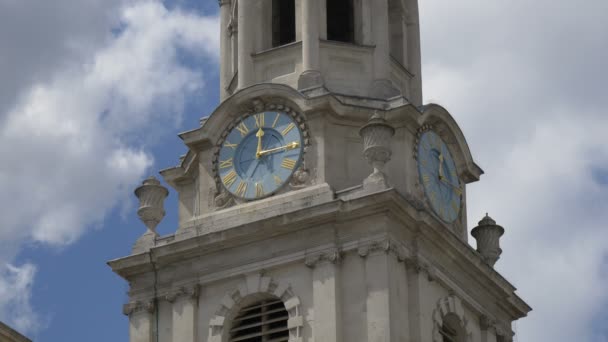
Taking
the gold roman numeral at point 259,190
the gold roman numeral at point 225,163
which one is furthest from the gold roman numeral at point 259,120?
the gold roman numeral at point 259,190

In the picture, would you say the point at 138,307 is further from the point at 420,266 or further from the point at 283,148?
the point at 420,266

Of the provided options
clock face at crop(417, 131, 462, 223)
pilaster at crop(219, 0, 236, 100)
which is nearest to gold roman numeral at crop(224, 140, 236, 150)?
pilaster at crop(219, 0, 236, 100)

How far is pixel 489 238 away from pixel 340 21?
601 cm

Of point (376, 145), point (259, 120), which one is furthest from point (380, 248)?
point (259, 120)

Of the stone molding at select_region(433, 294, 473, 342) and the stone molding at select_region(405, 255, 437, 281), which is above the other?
the stone molding at select_region(405, 255, 437, 281)

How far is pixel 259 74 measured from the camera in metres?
54.1

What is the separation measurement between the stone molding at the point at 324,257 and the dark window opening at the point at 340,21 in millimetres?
6285

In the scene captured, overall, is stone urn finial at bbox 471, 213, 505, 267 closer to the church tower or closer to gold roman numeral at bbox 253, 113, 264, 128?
the church tower

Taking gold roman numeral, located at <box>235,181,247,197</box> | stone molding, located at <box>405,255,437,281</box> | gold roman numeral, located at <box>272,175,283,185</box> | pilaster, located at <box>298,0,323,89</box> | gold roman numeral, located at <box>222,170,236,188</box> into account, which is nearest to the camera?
stone molding, located at <box>405,255,437,281</box>

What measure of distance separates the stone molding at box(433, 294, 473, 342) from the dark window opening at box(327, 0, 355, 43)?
22.2ft

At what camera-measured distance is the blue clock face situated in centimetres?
5212

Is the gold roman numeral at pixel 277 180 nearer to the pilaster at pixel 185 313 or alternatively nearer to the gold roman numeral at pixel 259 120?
Result: the gold roman numeral at pixel 259 120

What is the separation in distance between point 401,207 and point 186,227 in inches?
205

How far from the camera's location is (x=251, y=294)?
51.1 metres
